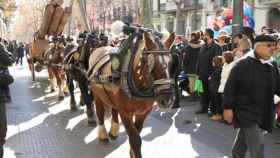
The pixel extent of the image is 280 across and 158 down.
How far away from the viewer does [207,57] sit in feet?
38.6

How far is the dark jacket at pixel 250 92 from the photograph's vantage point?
5.65 meters

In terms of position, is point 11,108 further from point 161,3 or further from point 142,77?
point 161,3

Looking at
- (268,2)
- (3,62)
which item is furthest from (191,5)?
(3,62)

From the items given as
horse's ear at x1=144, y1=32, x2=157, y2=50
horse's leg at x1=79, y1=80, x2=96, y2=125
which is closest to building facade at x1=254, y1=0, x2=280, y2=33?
horse's leg at x1=79, y1=80, x2=96, y2=125

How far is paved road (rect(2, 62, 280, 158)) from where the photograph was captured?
825cm

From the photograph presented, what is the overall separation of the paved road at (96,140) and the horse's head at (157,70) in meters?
1.69

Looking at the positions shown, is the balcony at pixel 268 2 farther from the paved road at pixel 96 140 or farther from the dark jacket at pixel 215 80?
the dark jacket at pixel 215 80

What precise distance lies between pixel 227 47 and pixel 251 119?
279 inches

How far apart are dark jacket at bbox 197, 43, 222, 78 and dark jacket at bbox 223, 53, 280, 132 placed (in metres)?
5.99

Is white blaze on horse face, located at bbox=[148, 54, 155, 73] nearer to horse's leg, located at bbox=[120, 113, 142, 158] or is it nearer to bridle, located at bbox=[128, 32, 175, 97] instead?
bridle, located at bbox=[128, 32, 175, 97]

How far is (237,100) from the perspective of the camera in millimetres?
5758

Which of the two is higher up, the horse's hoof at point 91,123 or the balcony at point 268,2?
the balcony at point 268,2

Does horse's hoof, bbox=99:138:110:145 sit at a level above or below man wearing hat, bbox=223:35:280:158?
below

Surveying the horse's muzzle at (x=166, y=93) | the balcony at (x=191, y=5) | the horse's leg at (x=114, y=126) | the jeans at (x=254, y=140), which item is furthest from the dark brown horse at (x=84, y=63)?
the balcony at (x=191, y=5)
